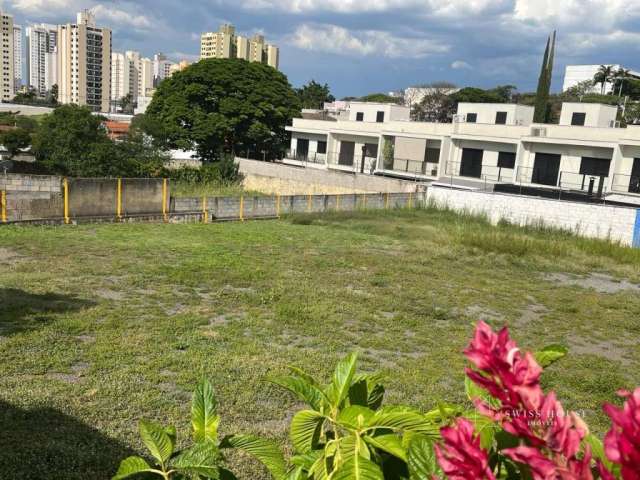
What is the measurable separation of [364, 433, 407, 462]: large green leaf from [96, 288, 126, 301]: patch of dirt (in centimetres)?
891

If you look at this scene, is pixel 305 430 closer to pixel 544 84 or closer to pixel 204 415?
pixel 204 415

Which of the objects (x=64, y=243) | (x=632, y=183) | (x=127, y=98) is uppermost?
(x=127, y=98)

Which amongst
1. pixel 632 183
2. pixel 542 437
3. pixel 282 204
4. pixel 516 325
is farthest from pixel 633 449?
pixel 632 183

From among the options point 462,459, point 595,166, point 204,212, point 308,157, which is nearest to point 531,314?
point 462,459

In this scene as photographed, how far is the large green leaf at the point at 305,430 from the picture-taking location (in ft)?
5.40

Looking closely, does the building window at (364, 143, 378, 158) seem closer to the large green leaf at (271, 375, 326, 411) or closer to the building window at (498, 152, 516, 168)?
the building window at (498, 152, 516, 168)

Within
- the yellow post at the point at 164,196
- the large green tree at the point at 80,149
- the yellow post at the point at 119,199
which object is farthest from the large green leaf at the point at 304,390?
the large green tree at the point at 80,149

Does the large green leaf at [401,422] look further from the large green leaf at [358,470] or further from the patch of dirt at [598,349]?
the patch of dirt at [598,349]

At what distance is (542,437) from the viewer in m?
0.94

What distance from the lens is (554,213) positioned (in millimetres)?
22938

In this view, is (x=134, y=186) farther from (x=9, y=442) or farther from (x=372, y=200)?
(x=9, y=442)

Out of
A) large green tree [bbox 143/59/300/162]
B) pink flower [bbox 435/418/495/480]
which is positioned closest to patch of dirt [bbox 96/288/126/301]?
pink flower [bbox 435/418/495/480]

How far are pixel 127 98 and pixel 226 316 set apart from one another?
13489 centimetres

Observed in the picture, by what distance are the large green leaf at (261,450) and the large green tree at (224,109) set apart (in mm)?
40344
